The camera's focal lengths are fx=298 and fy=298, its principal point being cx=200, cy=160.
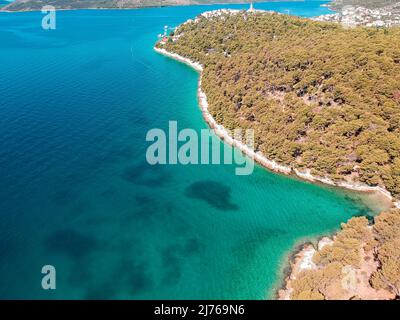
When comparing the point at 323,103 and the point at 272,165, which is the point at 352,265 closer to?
the point at 272,165

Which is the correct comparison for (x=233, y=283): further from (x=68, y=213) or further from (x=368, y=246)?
(x=68, y=213)

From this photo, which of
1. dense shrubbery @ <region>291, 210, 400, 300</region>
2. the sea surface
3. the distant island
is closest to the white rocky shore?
the distant island

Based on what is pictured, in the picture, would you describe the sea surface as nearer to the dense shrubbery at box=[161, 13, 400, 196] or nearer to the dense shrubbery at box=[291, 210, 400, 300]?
the dense shrubbery at box=[291, 210, 400, 300]

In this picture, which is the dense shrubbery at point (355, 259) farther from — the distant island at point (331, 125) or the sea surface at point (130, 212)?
the sea surface at point (130, 212)

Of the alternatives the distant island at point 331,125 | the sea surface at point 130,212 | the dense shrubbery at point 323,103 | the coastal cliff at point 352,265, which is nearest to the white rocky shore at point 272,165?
the distant island at point 331,125

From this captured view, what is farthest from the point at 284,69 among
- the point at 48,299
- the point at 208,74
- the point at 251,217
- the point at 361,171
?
the point at 48,299
